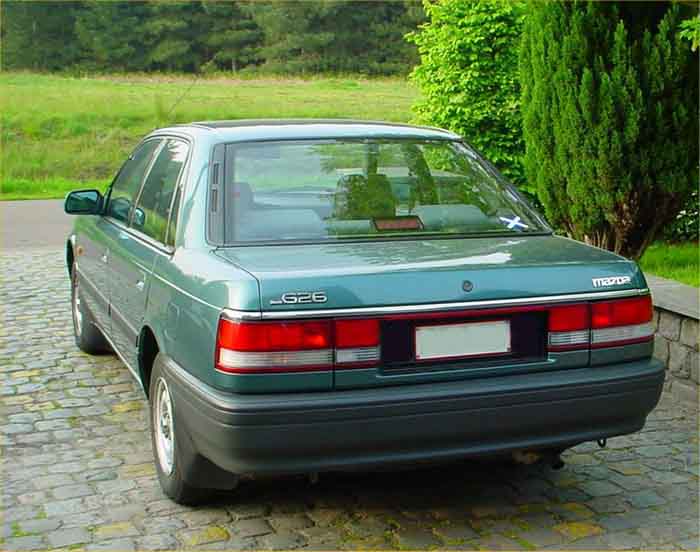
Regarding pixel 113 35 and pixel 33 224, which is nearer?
pixel 33 224

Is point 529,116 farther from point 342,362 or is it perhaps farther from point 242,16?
point 242,16

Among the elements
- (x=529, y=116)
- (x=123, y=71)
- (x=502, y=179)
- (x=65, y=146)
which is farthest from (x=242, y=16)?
(x=502, y=179)

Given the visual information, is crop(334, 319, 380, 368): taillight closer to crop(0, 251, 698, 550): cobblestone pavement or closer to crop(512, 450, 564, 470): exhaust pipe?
crop(512, 450, 564, 470): exhaust pipe

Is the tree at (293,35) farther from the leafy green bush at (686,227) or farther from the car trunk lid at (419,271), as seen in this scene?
the car trunk lid at (419,271)

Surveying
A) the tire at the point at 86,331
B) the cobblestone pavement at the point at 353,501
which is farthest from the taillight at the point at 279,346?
the tire at the point at 86,331

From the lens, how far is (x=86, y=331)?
7016 mm

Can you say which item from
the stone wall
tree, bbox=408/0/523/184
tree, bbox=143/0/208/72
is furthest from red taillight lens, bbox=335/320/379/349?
tree, bbox=143/0/208/72

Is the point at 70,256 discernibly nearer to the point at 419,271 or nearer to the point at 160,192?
the point at 160,192

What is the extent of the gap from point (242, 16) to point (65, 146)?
55.8 feet

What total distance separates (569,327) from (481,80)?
7286 mm

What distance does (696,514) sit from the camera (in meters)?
4.22

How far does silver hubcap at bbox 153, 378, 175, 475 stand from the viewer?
4.36 meters

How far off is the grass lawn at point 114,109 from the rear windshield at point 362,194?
1945cm

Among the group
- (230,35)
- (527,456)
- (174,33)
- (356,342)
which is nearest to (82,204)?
(356,342)
